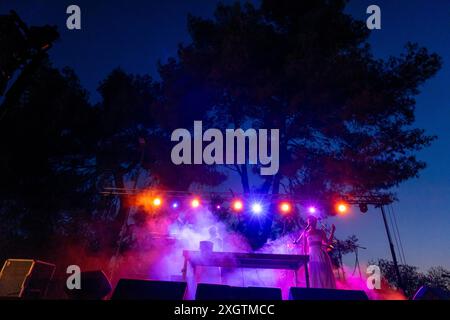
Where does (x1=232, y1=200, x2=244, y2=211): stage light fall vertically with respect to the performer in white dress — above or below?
above

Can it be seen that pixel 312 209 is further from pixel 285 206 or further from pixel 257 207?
pixel 257 207

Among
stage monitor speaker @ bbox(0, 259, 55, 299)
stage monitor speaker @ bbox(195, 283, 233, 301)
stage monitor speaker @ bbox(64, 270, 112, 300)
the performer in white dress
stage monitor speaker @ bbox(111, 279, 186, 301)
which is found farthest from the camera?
the performer in white dress

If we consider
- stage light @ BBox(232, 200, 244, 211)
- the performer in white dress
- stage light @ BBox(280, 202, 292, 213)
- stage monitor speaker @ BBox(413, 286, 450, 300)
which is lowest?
stage monitor speaker @ BBox(413, 286, 450, 300)

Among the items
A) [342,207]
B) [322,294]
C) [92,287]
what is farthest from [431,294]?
[342,207]

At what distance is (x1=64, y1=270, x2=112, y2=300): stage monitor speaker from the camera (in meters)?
3.87

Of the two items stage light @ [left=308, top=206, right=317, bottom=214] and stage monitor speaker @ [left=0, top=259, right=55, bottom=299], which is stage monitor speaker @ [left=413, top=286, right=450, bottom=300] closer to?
stage light @ [left=308, top=206, right=317, bottom=214]

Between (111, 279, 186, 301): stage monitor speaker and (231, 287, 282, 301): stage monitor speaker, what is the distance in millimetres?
509

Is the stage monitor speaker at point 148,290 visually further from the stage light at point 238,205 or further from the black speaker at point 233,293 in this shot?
the stage light at point 238,205

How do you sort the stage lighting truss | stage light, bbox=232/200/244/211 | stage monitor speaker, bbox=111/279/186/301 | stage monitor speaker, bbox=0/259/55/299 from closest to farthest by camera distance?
stage monitor speaker, bbox=111/279/186/301 < stage monitor speaker, bbox=0/259/55/299 < the stage lighting truss < stage light, bbox=232/200/244/211

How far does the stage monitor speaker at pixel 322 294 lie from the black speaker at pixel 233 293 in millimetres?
152

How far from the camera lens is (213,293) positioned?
2838 mm

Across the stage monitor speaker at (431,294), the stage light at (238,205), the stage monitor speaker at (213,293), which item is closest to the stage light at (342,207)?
the stage light at (238,205)

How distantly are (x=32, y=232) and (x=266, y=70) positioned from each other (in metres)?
9.31

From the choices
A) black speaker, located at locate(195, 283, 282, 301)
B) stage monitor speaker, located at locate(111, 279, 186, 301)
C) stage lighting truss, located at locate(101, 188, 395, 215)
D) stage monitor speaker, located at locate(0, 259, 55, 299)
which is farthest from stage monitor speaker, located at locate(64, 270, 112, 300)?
stage lighting truss, located at locate(101, 188, 395, 215)
